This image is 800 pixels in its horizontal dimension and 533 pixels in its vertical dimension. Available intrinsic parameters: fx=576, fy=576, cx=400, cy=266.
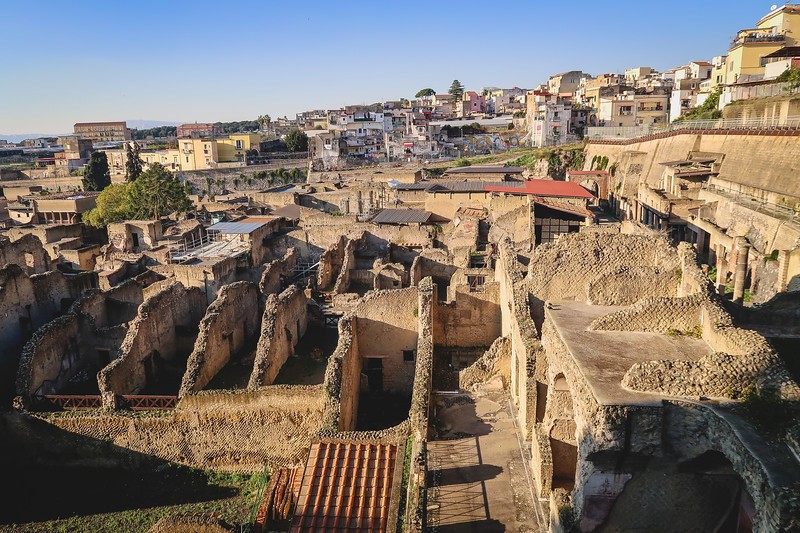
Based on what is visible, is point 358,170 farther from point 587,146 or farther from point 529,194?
point 529,194

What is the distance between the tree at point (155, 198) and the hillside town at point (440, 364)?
39.2 feet

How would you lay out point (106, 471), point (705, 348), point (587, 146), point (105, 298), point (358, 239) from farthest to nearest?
point (587, 146) → point (358, 239) → point (105, 298) → point (106, 471) → point (705, 348)

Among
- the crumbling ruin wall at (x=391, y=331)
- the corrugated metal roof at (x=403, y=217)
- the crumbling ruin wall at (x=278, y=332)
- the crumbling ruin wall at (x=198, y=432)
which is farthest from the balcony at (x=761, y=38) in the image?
the crumbling ruin wall at (x=198, y=432)

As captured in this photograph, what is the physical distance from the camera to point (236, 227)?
33.2 m

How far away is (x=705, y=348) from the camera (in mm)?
10406

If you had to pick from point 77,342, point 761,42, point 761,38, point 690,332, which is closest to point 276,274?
point 77,342

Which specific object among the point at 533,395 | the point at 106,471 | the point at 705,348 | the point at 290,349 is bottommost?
the point at 106,471

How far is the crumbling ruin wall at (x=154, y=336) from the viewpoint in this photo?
15.9 meters

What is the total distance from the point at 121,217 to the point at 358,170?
87.6ft

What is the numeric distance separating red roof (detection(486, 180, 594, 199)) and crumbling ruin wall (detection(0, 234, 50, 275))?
24.5 m

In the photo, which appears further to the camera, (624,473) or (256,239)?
(256,239)

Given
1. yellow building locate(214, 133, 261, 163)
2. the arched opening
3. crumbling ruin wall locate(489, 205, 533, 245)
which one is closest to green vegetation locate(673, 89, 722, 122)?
crumbling ruin wall locate(489, 205, 533, 245)

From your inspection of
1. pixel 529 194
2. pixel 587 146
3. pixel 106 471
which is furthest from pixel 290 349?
pixel 587 146

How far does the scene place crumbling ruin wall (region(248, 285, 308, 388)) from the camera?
52.5 feet
